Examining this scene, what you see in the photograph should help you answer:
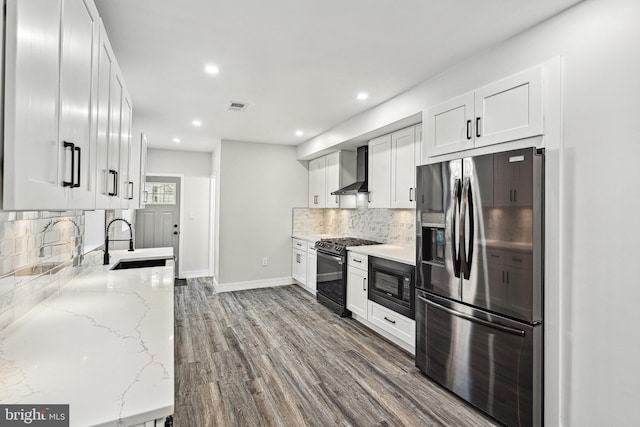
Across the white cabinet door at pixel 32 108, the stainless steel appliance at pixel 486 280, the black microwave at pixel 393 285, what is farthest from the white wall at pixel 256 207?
the white cabinet door at pixel 32 108

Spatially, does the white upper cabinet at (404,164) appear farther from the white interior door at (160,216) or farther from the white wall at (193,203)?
the white interior door at (160,216)

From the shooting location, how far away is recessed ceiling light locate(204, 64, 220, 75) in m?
2.68

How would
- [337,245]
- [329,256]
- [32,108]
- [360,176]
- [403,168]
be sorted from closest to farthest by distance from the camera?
[32,108] < [403,168] < [337,245] < [329,256] < [360,176]

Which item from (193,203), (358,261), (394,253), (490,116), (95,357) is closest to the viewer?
(95,357)

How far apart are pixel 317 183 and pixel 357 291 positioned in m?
2.33

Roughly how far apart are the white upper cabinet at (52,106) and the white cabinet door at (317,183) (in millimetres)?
4094

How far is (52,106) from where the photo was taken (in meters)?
0.92

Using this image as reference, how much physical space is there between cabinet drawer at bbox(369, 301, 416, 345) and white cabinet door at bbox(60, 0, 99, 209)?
2679mm

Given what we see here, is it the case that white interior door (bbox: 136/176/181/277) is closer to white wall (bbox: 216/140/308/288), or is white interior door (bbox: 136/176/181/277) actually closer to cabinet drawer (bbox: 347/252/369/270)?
white wall (bbox: 216/140/308/288)

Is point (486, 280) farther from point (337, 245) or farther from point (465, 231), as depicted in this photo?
point (337, 245)

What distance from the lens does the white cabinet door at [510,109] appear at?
1.98 m

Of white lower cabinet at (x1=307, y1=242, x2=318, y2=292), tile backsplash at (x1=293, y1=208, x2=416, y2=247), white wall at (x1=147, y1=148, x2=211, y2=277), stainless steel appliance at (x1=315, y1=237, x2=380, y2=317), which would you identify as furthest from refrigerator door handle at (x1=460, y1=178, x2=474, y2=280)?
white wall at (x1=147, y1=148, x2=211, y2=277)

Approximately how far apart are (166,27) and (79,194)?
1504 millimetres

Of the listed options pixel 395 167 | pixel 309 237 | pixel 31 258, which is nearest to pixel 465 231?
pixel 395 167
